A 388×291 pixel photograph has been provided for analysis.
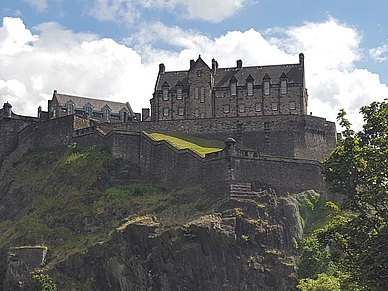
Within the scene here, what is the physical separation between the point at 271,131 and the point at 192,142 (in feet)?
25.8

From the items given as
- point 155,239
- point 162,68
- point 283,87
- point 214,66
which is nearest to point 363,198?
point 155,239

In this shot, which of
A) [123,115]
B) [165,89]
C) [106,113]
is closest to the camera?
[165,89]

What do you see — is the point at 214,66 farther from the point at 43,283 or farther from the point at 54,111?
the point at 43,283

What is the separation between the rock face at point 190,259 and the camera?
161 ft

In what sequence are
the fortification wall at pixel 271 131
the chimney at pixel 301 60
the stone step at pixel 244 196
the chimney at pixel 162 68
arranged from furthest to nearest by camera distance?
1. the chimney at pixel 162 68
2. the chimney at pixel 301 60
3. the fortification wall at pixel 271 131
4. the stone step at pixel 244 196

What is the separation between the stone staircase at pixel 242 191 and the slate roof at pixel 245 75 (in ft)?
69.4

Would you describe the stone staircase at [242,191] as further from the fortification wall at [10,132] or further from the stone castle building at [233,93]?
the fortification wall at [10,132]

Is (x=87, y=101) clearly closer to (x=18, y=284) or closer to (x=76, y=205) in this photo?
(x=76, y=205)

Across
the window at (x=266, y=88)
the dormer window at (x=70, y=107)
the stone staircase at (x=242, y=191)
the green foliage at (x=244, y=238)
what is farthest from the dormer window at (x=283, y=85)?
the dormer window at (x=70, y=107)

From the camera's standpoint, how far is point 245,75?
243 feet

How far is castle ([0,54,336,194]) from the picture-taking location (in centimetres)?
5569

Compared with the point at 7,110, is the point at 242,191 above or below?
below

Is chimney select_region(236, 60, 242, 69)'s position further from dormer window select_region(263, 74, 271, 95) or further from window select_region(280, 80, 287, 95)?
window select_region(280, 80, 287, 95)

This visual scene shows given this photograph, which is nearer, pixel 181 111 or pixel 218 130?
pixel 218 130
